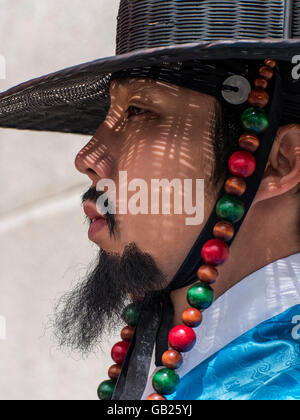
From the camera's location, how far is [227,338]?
4.58 ft

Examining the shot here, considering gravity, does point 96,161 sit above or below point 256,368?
above

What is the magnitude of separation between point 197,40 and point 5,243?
5.84ft

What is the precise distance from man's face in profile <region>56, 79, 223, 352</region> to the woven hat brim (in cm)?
10

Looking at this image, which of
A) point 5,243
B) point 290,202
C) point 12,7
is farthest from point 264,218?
point 12,7

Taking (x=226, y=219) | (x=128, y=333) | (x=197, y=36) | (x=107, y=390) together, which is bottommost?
(x=107, y=390)

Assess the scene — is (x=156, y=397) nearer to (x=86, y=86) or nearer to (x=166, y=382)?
(x=166, y=382)

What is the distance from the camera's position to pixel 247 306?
1.40 metres

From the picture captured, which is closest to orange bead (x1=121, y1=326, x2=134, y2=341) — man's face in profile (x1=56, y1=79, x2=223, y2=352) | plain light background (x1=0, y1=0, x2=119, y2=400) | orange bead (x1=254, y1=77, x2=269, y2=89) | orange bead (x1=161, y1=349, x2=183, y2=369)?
man's face in profile (x1=56, y1=79, x2=223, y2=352)

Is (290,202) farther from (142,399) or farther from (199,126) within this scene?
(142,399)

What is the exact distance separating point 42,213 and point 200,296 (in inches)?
60.3

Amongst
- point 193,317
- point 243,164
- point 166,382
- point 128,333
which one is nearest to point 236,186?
point 243,164

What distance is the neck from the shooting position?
56.8 inches

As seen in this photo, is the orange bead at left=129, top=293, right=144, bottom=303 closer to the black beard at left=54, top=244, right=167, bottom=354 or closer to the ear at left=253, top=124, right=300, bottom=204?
the black beard at left=54, top=244, right=167, bottom=354

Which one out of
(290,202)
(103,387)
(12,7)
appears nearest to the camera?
(290,202)
